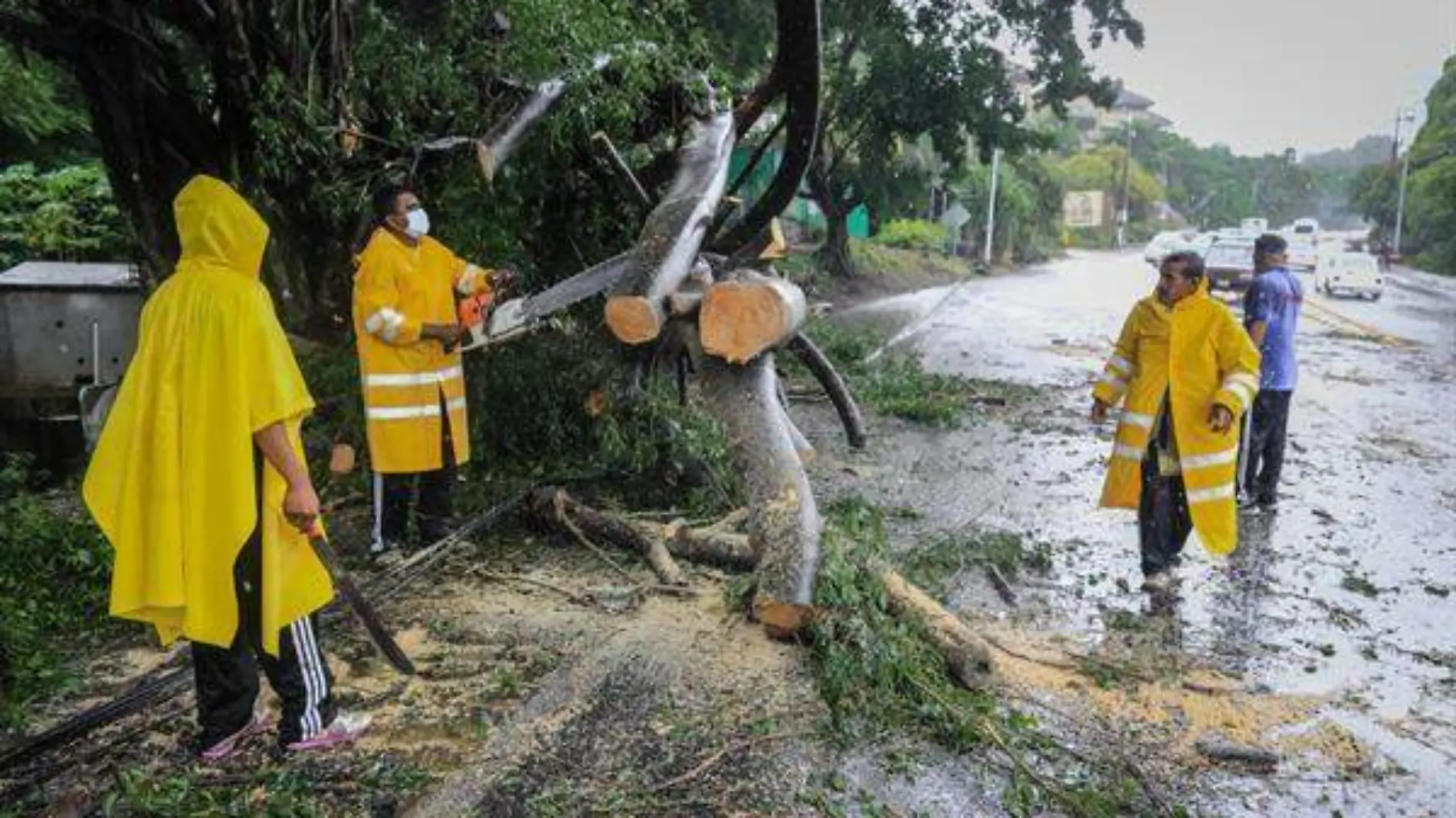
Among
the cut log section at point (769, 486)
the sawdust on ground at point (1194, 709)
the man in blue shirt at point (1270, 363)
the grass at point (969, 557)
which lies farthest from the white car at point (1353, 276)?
the cut log section at point (769, 486)

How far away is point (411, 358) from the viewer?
17.0 ft

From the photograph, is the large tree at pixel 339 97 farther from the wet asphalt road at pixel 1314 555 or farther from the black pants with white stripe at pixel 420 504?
the wet asphalt road at pixel 1314 555

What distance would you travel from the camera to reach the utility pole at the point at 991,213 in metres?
34.7

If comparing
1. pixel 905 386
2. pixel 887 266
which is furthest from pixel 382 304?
pixel 887 266

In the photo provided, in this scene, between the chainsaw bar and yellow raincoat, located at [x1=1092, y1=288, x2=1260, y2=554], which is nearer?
the chainsaw bar

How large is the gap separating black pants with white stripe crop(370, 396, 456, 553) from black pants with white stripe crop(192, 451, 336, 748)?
1.91 meters

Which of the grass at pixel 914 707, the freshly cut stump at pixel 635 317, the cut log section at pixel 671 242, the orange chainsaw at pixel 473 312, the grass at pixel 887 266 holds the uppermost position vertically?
the cut log section at pixel 671 242

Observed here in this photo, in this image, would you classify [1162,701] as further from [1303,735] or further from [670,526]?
[670,526]

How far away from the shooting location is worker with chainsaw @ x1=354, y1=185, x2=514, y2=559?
5082 mm

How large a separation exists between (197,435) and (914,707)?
2.53m

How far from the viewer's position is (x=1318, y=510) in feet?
23.5

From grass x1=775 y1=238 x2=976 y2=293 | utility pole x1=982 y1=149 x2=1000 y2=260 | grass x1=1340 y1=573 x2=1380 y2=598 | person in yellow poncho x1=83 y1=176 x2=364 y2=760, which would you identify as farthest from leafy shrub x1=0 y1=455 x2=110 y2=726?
utility pole x1=982 y1=149 x2=1000 y2=260

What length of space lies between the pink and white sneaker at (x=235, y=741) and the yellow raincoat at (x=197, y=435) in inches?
15.9

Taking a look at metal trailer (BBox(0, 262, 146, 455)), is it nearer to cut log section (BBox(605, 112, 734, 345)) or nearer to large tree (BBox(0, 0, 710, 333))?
large tree (BBox(0, 0, 710, 333))
